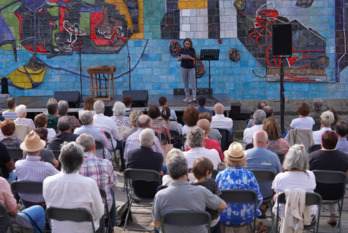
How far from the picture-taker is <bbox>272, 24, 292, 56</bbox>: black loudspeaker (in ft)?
35.4

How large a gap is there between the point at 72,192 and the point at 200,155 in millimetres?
1625

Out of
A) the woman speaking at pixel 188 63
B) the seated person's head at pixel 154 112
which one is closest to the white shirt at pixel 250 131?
the seated person's head at pixel 154 112

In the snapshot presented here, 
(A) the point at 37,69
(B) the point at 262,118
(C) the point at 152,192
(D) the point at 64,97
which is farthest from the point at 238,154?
(A) the point at 37,69

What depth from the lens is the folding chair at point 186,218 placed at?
4031 millimetres

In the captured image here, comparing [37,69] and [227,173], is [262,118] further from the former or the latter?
[37,69]

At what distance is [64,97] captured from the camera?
38.7 ft

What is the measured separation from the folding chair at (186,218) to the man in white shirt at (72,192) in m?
0.63

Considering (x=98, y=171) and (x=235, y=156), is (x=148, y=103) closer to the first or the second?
(x=98, y=171)

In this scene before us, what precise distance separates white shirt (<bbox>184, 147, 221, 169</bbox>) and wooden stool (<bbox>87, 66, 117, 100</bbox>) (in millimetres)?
6901

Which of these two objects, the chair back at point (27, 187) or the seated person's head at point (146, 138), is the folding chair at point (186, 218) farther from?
the seated person's head at point (146, 138)

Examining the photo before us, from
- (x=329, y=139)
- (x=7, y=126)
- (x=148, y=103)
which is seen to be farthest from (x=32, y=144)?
(x=148, y=103)

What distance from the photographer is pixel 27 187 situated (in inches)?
191

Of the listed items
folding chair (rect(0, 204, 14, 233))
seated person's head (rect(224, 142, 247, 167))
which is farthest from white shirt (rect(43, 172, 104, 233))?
seated person's head (rect(224, 142, 247, 167))

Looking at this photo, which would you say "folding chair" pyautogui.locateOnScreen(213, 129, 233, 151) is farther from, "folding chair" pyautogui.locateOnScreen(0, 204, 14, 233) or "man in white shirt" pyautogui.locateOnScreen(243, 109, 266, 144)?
"folding chair" pyautogui.locateOnScreen(0, 204, 14, 233)
